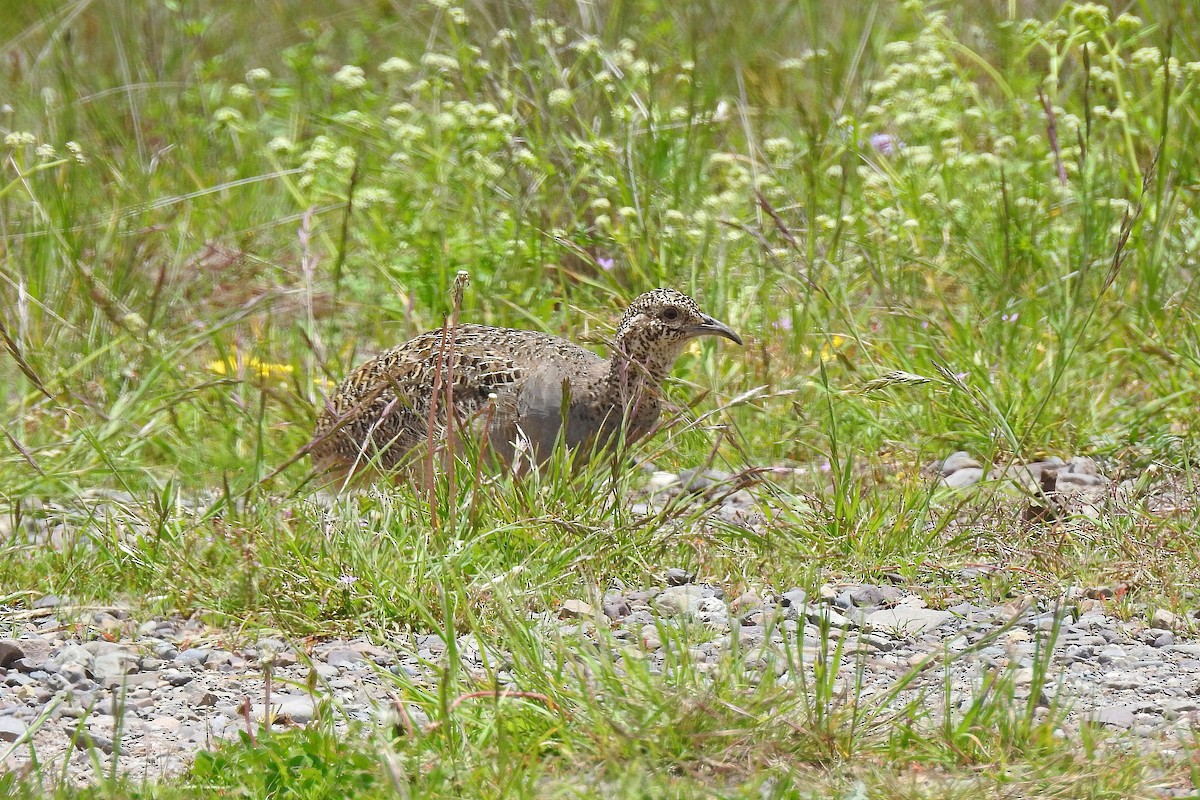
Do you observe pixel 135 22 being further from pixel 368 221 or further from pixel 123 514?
pixel 123 514

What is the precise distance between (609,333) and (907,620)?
224 centimetres

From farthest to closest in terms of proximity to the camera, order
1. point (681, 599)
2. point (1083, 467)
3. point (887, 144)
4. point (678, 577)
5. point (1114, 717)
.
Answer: point (887, 144)
point (1083, 467)
point (678, 577)
point (681, 599)
point (1114, 717)

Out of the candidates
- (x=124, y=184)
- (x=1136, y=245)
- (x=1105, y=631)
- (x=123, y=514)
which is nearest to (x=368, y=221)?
(x=124, y=184)

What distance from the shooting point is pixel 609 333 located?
5855 millimetres

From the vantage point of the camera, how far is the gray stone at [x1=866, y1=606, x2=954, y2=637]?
12.7 ft

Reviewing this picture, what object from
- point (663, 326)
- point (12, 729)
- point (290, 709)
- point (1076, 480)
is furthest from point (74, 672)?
point (1076, 480)

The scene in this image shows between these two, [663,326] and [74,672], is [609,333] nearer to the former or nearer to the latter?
[663,326]

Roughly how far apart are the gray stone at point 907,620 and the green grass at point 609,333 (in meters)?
0.25

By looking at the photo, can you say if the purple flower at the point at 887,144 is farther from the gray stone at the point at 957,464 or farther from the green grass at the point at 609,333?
the gray stone at the point at 957,464

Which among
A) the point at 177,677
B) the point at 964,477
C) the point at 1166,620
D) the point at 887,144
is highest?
the point at 887,144

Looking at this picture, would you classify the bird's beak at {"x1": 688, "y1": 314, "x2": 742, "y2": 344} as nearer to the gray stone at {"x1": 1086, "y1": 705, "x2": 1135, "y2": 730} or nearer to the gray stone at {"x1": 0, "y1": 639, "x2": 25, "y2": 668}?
the gray stone at {"x1": 1086, "y1": 705, "x2": 1135, "y2": 730}

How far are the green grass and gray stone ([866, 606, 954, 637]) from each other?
0.25 m

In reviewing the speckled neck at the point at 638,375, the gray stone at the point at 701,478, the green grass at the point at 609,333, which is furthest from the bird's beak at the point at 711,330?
the gray stone at the point at 701,478

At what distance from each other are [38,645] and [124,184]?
14.9 feet
